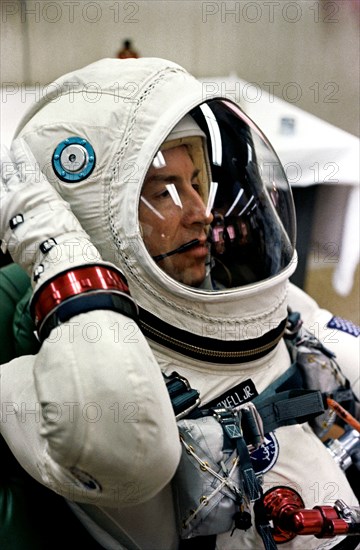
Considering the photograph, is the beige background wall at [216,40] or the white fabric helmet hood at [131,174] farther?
the beige background wall at [216,40]

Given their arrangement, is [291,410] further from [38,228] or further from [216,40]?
[216,40]

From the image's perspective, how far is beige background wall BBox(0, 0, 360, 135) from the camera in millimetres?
2541

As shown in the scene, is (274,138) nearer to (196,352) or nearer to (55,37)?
(55,37)

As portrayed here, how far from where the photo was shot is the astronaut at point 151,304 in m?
0.74

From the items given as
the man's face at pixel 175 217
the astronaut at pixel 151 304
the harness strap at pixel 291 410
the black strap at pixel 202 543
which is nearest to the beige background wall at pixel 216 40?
the astronaut at pixel 151 304

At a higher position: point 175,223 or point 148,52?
point 175,223

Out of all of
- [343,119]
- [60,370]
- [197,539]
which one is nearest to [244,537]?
[197,539]

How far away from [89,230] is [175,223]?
0.11 m

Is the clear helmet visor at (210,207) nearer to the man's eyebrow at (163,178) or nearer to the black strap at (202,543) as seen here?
the man's eyebrow at (163,178)

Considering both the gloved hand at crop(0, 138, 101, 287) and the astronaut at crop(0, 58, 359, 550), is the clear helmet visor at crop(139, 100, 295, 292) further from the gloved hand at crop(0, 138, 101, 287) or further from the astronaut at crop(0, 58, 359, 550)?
the gloved hand at crop(0, 138, 101, 287)

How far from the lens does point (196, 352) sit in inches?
38.4

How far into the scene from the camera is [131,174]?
93 cm

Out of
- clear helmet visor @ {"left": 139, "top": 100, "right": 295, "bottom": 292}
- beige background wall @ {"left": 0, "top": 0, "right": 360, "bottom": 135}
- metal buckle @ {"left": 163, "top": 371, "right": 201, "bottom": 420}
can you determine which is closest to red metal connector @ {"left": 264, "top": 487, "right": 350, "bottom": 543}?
metal buckle @ {"left": 163, "top": 371, "right": 201, "bottom": 420}

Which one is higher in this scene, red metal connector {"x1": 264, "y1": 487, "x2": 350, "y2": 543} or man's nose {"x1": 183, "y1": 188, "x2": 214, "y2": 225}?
man's nose {"x1": 183, "y1": 188, "x2": 214, "y2": 225}
